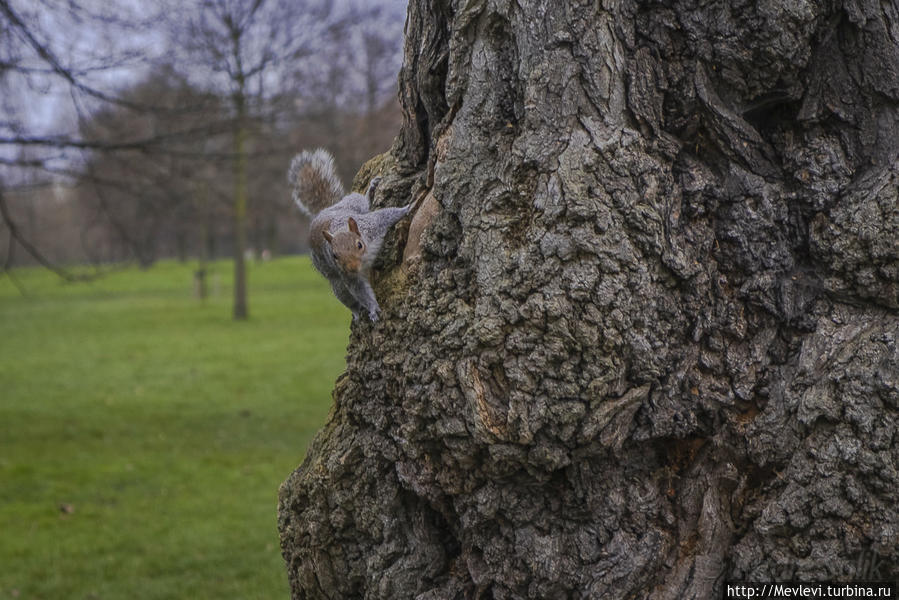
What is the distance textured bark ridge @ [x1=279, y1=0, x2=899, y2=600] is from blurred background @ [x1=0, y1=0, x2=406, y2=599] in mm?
2856

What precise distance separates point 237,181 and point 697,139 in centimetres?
1475

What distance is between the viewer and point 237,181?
603 inches

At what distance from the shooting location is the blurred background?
4.46m

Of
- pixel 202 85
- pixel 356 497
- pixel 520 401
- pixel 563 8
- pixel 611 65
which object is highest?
pixel 202 85

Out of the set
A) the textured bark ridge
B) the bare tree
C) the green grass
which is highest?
the bare tree

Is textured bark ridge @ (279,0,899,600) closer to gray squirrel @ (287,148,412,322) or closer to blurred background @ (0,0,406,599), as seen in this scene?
gray squirrel @ (287,148,412,322)

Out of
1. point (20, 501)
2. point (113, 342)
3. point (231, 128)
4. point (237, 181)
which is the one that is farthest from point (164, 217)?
point (237, 181)

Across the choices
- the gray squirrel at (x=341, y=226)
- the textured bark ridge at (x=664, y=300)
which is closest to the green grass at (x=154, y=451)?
the gray squirrel at (x=341, y=226)

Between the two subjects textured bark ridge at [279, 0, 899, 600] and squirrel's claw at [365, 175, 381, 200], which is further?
squirrel's claw at [365, 175, 381, 200]

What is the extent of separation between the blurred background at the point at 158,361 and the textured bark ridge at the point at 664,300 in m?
2.86

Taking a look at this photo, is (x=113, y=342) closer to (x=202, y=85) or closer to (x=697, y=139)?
(x=202, y=85)

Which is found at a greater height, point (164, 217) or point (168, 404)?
point (164, 217)

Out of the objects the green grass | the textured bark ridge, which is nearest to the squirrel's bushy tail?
the textured bark ridge

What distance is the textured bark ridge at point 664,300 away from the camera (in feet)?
4.70
